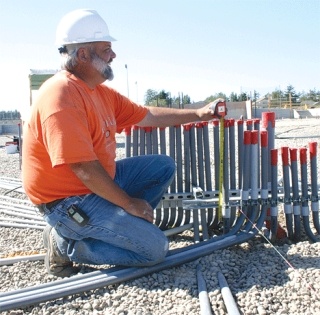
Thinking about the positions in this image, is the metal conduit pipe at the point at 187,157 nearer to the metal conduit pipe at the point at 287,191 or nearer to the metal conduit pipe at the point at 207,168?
the metal conduit pipe at the point at 207,168

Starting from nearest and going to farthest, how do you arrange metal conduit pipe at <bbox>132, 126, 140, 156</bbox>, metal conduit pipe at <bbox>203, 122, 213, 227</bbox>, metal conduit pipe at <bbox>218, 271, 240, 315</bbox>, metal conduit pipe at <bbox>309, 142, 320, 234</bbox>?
1. metal conduit pipe at <bbox>218, 271, 240, 315</bbox>
2. metal conduit pipe at <bbox>309, 142, 320, 234</bbox>
3. metal conduit pipe at <bbox>203, 122, 213, 227</bbox>
4. metal conduit pipe at <bbox>132, 126, 140, 156</bbox>

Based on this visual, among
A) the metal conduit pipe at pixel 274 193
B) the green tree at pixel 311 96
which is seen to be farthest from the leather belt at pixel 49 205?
the green tree at pixel 311 96

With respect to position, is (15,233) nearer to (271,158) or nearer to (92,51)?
(92,51)

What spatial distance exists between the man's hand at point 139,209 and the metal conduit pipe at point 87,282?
13.4 inches

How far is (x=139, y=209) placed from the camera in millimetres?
3338

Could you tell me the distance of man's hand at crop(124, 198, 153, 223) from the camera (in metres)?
3.30

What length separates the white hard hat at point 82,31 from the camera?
11.5ft

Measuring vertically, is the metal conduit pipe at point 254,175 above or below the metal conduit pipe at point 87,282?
above

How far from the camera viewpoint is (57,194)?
11.1 feet

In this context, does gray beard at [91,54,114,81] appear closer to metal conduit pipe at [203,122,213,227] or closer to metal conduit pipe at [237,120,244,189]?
metal conduit pipe at [203,122,213,227]

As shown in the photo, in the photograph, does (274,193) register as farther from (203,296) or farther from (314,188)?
(203,296)

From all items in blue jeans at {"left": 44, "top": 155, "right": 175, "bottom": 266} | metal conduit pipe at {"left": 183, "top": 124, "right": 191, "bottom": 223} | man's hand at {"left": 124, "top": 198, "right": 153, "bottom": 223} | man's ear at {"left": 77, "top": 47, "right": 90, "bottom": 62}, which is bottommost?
blue jeans at {"left": 44, "top": 155, "right": 175, "bottom": 266}

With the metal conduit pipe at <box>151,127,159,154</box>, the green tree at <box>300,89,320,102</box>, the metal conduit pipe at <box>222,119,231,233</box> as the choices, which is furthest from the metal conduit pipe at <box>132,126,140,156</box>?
the green tree at <box>300,89,320,102</box>

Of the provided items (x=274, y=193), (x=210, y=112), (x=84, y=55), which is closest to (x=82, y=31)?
(x=84, y=55)
